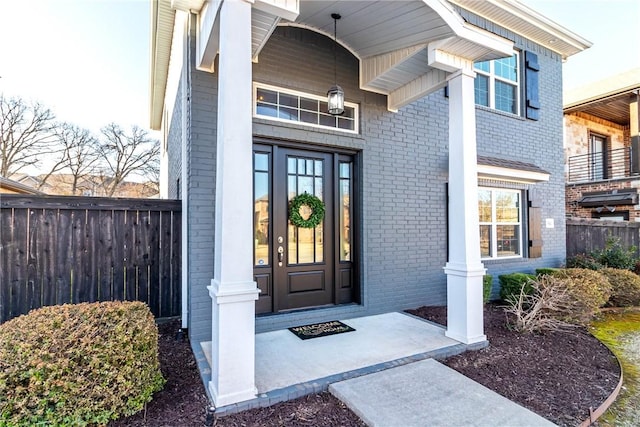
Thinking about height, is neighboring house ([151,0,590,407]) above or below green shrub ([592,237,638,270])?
above

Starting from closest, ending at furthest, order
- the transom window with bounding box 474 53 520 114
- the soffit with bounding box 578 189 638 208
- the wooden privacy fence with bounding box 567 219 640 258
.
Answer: the transom window with bounding box 474 53 520 114, the wooden privacy fence with bounding box 567 219 640 258, the soffit with bounding box 578 189 638 208

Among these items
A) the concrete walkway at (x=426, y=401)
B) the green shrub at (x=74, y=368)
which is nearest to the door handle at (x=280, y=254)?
the concrete walkway at (x=426, y=401)

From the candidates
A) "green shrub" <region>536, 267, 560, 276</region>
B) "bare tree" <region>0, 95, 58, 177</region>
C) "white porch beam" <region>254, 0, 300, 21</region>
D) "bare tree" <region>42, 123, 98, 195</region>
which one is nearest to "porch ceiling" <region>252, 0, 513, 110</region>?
"white porch beam" <region>254, 0, 300, 21</region>

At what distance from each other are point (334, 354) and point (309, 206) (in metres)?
1.95

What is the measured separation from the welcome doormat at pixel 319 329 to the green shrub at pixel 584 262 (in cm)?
571

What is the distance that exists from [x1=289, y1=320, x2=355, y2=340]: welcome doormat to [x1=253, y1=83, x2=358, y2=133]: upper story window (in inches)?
107

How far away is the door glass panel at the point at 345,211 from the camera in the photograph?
493cm

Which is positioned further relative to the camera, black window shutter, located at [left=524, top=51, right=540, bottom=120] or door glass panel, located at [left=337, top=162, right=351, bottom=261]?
black window shutter, located at [left=524, top=51, right=540, bottom=120]

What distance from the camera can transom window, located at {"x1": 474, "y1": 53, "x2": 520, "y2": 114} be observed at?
642cm

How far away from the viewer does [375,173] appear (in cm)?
496

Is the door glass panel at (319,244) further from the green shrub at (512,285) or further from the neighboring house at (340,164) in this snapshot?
the green shrub at (512,285)

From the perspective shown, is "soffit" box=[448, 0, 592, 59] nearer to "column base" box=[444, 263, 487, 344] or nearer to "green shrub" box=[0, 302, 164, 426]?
"column base" box=[444, 263, 487, 344]

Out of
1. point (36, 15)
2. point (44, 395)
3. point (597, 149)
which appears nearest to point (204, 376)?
point (44, 395)

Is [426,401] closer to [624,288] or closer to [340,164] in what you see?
[340,164]
